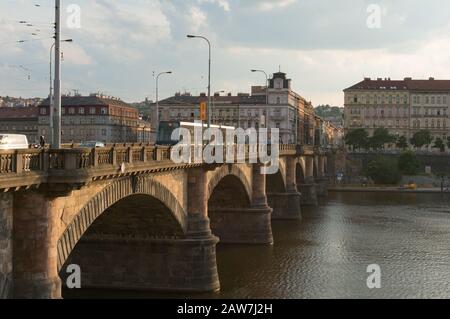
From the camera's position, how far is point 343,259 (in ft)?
167

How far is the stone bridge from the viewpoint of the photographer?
2150 centimetres

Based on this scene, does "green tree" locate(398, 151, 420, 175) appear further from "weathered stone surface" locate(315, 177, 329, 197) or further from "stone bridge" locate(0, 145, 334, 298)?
"stone bridge" locate(0, 145, 334, 298)

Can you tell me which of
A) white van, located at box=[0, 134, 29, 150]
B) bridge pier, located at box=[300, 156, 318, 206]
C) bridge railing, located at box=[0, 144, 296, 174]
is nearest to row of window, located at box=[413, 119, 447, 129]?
bridge pier, located at box=[300, 156, 318, 206]

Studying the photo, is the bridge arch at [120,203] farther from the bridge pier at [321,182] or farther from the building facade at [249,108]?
the building facade at [249,108]

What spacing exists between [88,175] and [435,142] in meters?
152

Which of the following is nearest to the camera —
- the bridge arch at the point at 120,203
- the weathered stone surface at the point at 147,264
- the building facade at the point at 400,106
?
the bridge arch at the point at 120,203

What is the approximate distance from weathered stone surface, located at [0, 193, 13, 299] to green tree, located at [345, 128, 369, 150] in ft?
482

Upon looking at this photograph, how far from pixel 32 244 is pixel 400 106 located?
538ft

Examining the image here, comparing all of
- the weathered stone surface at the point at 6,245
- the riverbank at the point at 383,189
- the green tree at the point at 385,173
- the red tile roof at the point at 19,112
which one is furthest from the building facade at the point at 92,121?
the weathered stone surface at the point at 6,245

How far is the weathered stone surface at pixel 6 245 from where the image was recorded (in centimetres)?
2073

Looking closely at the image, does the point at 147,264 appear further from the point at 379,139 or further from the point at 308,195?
the point at 379,139

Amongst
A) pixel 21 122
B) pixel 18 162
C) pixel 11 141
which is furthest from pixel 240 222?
pixel 21 122

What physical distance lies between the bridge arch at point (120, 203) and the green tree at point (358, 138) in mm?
129188
